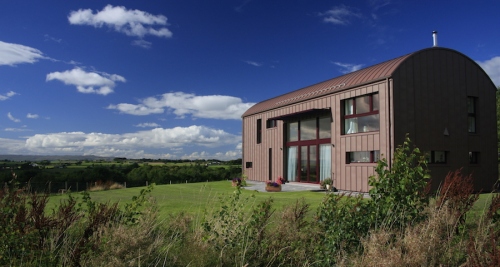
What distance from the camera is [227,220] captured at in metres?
4.83

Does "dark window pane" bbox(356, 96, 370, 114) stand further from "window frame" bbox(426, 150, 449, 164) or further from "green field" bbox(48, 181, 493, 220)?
"green field" bbox(48, 181, 493, 220)

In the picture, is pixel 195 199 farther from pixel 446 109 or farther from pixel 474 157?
pixel 474 157

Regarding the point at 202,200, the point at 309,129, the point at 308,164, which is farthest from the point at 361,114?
the point at 202,200

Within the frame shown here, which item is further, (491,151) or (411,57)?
(491,151)

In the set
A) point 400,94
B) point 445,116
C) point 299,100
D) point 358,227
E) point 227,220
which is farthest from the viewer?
point 299,100

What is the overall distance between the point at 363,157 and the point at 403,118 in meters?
2.37

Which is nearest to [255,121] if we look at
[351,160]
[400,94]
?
[351,160]

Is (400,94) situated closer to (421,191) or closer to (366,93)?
(366,93)

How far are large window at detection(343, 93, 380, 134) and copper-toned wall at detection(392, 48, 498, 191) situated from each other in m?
1.06

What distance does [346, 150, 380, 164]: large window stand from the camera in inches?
579

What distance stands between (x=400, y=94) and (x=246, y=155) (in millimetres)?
13535

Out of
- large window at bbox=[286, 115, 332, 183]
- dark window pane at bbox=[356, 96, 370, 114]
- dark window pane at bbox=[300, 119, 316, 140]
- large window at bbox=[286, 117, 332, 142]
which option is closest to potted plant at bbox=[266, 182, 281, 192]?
large window at bbox=[286, 115, 332, 183]

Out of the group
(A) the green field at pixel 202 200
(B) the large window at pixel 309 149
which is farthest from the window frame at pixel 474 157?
(B) the large window at pixel 309 149

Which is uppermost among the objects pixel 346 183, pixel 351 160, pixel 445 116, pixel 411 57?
pixel 411 57
